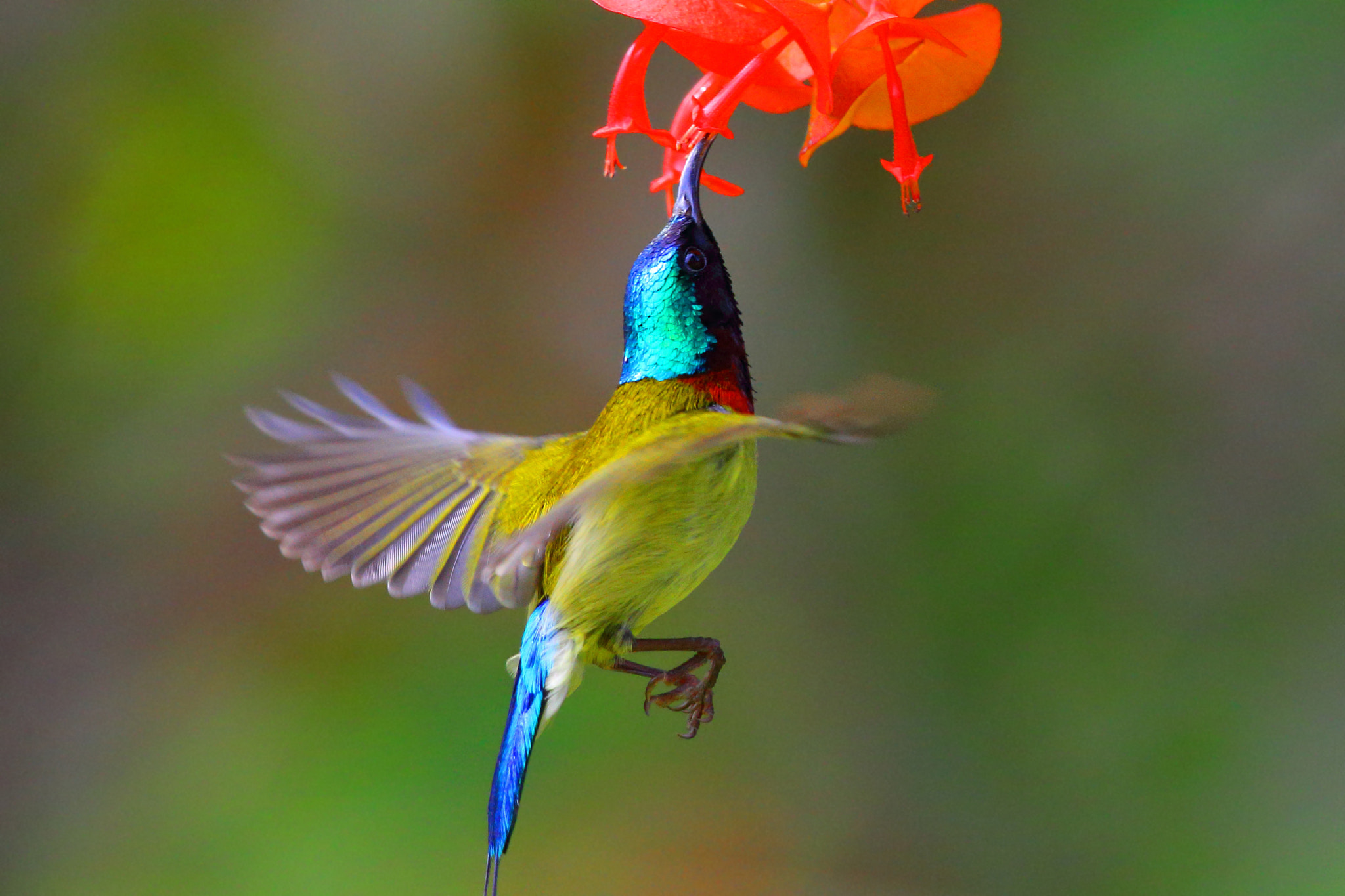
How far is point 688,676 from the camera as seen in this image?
1.10 meters

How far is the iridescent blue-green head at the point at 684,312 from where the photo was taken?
102 cm

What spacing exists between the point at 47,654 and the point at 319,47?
5.07 feet

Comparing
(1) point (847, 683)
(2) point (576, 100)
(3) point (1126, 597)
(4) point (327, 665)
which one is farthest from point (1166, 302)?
(4) point (327, 665)

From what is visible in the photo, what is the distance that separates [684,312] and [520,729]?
0.42 m

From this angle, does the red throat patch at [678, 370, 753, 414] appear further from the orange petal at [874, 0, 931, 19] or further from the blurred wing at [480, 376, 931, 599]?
the orange petal at [874, 0, 931, 19]

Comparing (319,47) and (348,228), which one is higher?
(319,47)

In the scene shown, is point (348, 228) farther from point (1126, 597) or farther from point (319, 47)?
point (1126, 597)

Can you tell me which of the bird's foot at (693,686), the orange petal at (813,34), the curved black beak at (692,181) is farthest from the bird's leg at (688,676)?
the orange petal at (813,34)

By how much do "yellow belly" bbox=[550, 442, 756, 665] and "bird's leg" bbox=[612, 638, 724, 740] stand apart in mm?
43

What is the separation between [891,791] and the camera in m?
2.32

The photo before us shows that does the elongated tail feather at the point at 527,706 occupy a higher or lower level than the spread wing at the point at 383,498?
lower

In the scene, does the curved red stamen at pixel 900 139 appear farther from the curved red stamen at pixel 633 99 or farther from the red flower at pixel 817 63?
the curved red stamen at pixel 633 99

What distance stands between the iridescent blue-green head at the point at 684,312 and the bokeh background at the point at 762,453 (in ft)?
4.15

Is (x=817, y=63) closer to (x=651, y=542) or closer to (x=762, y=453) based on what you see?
(x=651, y=542)
